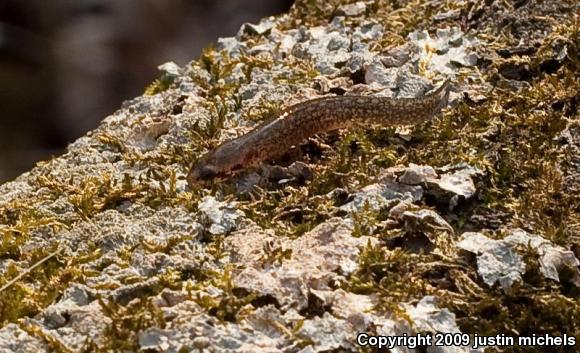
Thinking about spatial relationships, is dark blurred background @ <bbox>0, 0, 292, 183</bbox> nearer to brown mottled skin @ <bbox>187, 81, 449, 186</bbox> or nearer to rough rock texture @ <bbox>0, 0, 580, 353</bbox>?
rough rock texture @ <bbox>0, 0, 580, 353</bbox>

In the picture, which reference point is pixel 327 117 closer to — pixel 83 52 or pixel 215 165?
pixel 215 165

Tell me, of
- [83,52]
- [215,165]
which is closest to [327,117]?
[215,165]

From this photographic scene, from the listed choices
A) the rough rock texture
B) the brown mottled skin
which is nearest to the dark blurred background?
the rough rock texture

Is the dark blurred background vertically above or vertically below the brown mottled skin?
above

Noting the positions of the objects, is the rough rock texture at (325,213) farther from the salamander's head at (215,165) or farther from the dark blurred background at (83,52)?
the dark blurred background at (83,52)

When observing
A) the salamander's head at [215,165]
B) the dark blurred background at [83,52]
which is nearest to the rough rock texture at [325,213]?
the salamander's head at [215,165]

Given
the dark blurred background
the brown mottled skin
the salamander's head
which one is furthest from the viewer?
the dark blurred background

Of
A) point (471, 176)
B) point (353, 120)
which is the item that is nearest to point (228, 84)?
point (353, 120)
